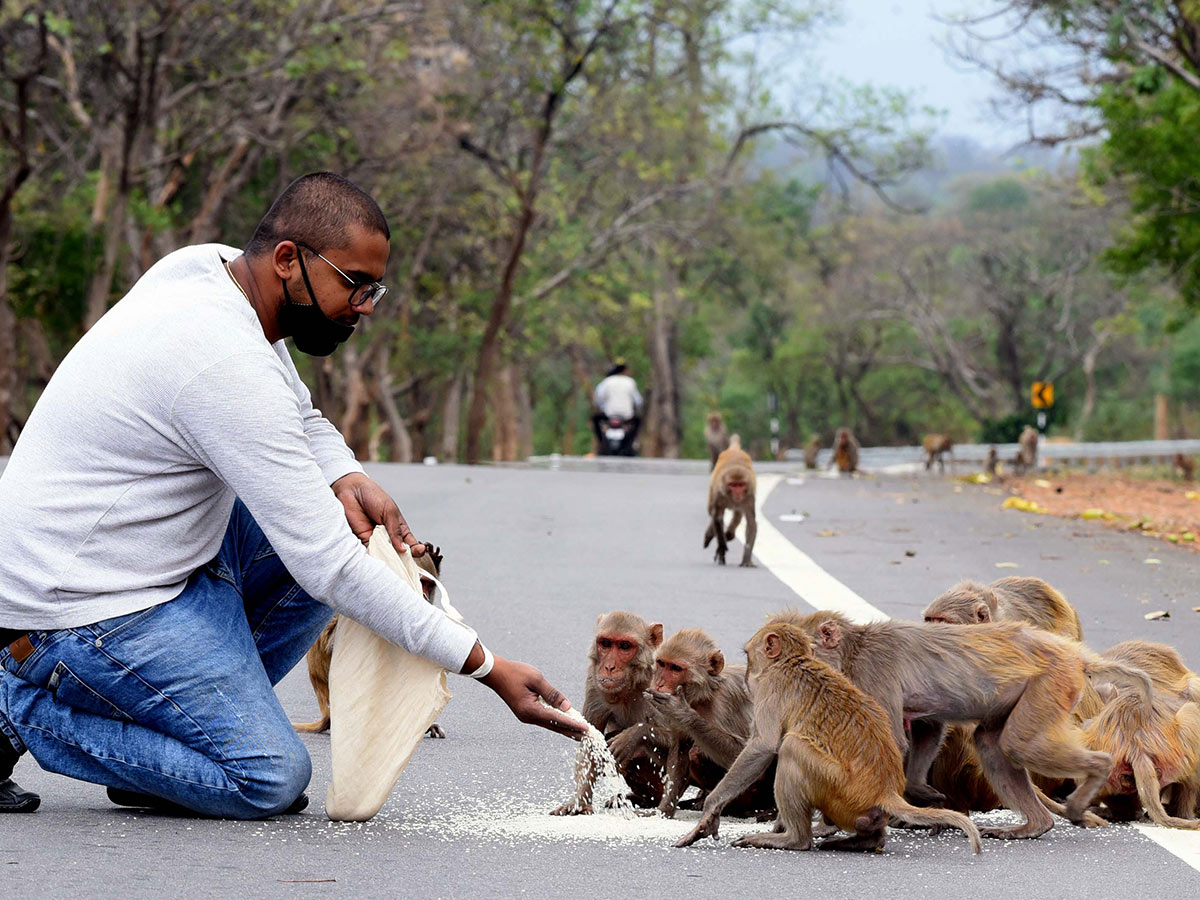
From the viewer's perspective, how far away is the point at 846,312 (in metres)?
57.6

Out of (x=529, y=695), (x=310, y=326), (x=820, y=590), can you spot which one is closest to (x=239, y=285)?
(x=310, y=326)

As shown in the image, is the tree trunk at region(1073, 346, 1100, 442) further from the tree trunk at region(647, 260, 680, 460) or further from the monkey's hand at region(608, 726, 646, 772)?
the monkey's hand at region(608, 726, 646, 772)

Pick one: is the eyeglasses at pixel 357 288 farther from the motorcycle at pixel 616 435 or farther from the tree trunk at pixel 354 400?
the tree trunk at pixel 354 400

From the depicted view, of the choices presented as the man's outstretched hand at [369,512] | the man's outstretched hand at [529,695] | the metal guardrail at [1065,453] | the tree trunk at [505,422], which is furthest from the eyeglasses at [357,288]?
the tree trunk at [505,422]

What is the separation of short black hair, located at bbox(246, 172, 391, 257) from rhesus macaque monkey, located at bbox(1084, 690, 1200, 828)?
2.55 meters

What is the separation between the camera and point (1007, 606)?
5.96 m

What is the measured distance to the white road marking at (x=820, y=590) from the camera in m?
4.58

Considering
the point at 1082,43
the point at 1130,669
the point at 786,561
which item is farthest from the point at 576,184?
the point at 1130,669

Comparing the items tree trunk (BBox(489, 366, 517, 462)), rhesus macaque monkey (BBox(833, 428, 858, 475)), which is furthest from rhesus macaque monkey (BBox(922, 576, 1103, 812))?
tree trunk (BBox(489, 366, 517, 462))

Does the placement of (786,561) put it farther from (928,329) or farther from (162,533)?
(928,329)

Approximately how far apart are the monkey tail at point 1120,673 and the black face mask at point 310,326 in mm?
2451

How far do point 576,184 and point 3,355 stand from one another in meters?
18.1

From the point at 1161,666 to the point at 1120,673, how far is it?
0.31 meters

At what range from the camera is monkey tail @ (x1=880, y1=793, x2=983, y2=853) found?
4383 millimetres
